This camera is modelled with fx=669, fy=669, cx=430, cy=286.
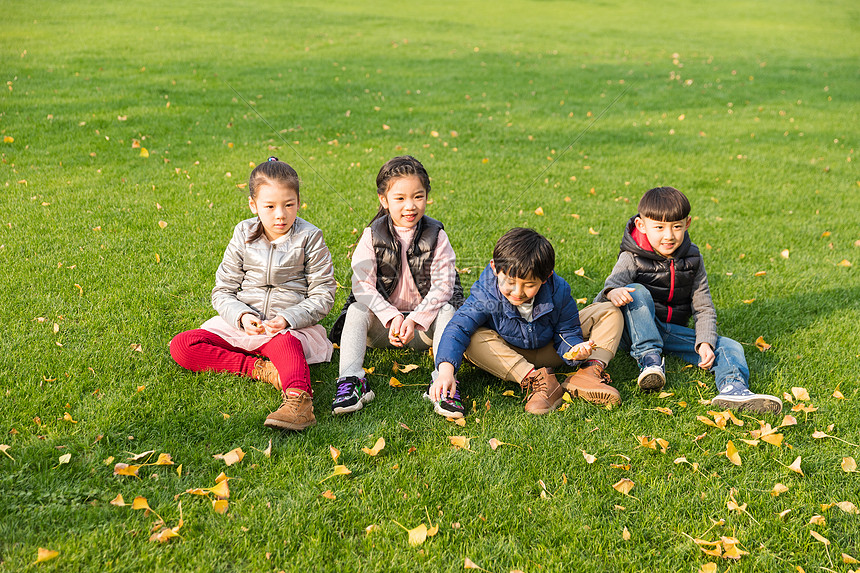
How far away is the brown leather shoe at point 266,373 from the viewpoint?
3574 millimetres

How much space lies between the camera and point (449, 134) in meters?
9.56

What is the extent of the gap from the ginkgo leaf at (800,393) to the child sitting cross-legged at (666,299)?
28 cm

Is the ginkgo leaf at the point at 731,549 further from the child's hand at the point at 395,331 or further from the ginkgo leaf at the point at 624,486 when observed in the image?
the child's hand at the point at 395,331

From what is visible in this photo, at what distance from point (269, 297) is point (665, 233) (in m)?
2.31

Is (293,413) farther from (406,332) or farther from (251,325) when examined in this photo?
(406,332)

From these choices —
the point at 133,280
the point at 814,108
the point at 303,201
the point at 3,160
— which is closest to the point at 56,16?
the point at 3,160

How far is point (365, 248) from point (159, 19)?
19.1 meters

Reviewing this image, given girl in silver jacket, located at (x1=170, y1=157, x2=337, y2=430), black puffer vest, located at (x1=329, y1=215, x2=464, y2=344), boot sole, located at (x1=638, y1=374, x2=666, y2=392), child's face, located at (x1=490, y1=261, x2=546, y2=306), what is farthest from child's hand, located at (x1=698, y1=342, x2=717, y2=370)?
girl in silver jacket, located at (x1=170, y1=157, x2=337, y2=430)

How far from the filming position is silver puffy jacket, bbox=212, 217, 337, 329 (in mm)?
3750

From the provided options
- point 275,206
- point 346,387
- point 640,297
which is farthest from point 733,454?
point 275,206

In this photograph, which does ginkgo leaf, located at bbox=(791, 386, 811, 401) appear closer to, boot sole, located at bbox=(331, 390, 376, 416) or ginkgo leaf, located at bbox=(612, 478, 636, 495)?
ginkgo leaf, located at bbox=(612, 478, 636, 495)

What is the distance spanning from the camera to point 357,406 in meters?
3.43

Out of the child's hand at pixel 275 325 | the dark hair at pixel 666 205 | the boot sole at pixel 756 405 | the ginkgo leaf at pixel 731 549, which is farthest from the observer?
the dark hair at pixel 666 205

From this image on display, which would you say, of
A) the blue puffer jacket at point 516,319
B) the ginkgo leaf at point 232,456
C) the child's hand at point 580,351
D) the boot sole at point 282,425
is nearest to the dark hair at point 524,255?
the blue puffer jacket at point 516,319
